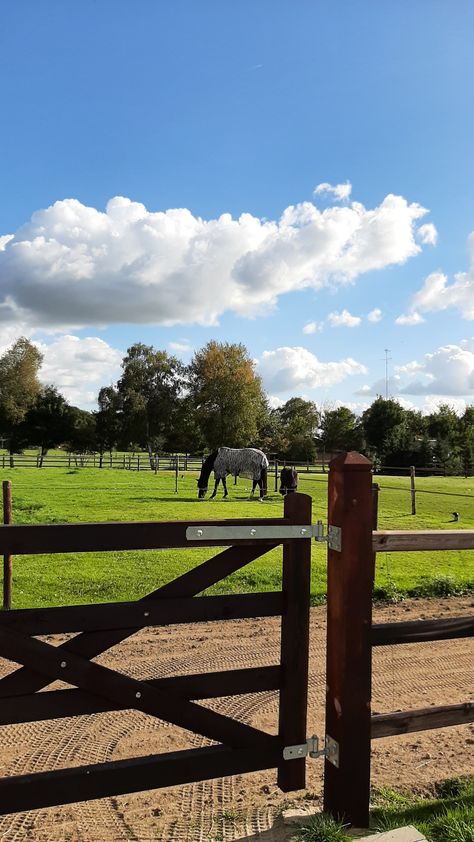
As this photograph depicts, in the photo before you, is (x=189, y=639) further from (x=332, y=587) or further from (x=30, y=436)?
(x=30, y=436)

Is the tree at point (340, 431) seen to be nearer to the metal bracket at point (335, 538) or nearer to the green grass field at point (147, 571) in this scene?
the green grass field at point (147, 571)

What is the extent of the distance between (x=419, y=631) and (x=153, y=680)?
1.48 m

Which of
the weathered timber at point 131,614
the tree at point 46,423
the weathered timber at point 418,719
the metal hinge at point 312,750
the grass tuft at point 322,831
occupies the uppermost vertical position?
the tree at point 46,423

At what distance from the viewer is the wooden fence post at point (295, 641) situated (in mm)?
3086

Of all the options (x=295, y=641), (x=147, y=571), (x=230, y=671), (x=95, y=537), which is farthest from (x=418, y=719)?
(x=147, y=571)

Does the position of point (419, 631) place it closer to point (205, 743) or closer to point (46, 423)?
point (205, 743)

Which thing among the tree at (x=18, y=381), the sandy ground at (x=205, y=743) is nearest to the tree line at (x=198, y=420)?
the tree at (x=18, y=381)

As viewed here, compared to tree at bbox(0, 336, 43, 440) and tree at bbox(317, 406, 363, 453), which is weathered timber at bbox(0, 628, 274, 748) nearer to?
tree at bbox(0, 336, 43, 440)

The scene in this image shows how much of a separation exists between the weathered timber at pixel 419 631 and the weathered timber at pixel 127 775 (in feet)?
2.58

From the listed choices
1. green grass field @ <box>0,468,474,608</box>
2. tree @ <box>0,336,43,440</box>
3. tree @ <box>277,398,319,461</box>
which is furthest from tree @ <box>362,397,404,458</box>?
green grass field @ <box>0,468,474,608</box>

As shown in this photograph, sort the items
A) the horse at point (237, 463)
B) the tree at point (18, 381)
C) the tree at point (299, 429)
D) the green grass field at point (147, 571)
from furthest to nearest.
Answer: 1. the tree at point (299, 429)
2. the tree at point (18, 381)
3. the horse at point (237, 463)
4. the green grass field at point (147, 571)

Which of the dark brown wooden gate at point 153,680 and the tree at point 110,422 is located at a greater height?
the tree at point 110,422

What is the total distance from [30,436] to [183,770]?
231ft

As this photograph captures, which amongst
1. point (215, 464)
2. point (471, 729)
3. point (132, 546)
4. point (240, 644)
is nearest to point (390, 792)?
point (471, 729)
